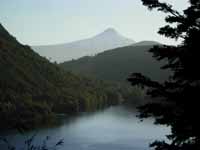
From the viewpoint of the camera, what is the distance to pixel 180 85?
4.66 m

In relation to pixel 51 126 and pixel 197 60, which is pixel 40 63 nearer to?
pixel 51 126

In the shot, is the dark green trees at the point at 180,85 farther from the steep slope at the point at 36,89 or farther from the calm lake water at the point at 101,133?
the steep slope at the point at 36,89

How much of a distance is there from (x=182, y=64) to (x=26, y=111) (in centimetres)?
5457

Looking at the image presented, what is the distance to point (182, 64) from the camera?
183 inches

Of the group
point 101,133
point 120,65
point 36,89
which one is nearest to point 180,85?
point 101,133

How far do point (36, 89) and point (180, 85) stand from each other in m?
79.1

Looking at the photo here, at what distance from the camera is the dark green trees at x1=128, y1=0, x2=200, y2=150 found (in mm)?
4414

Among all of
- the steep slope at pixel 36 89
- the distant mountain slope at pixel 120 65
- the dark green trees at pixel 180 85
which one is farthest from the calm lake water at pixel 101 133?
the distant mountain slope at pixel 120 65

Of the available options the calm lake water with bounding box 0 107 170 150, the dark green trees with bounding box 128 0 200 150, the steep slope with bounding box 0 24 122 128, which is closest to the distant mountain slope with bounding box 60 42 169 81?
the steep slope with bounding box 0 24 122 128

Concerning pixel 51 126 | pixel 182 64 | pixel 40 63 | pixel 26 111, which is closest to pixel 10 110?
pixel 26 111

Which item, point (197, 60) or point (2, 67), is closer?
point (197, 60)

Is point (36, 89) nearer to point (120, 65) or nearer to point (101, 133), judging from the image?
point (101, 133)

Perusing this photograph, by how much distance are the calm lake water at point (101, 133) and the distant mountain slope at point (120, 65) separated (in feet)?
248

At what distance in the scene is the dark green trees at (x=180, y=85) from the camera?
441 cm
